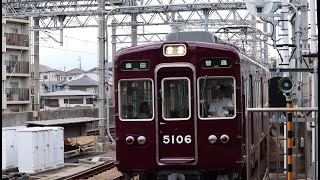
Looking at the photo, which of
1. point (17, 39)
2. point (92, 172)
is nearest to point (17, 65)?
point (17, 39)

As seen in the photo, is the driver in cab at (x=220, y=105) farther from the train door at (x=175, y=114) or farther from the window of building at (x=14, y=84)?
the window of building at (x=14, y=84)

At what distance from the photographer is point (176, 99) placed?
813 centimetres

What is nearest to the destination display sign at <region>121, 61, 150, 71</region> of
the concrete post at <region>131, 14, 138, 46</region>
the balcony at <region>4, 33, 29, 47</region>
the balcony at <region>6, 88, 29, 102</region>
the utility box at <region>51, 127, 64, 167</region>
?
the utility box at <region>51, 127, 64, 167</region>

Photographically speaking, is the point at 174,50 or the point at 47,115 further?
the point at 47,115

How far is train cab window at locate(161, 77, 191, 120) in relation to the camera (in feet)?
26.5

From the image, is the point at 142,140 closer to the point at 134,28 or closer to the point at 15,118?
the point at 134,28

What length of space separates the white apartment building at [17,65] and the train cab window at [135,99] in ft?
87.9

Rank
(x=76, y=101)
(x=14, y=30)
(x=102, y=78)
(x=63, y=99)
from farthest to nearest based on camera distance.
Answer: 1. (x=76, y=101)
2. (x=63, y=99)
3. (x=14, y=30)
4. (x=102, y=78)

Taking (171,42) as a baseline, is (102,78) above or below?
above

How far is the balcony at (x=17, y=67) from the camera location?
111 ft

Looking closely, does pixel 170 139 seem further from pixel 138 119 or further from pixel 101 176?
pixel 101 176

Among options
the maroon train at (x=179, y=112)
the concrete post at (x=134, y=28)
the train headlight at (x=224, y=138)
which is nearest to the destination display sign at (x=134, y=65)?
the maroon train at (x=179, y=112)

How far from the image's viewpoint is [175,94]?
8148 millimetres

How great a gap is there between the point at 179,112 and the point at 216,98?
62 cm
